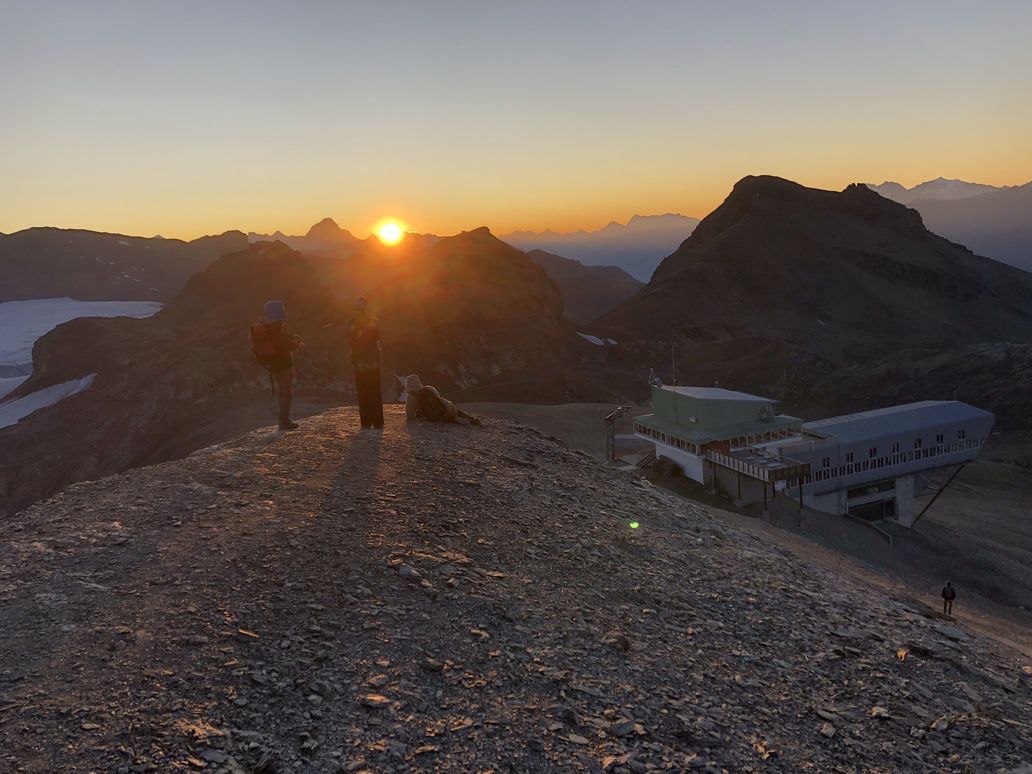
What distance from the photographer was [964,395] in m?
70.8

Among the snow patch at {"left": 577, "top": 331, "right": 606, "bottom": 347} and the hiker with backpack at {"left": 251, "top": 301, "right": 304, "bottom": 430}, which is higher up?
the hiker with backpack at {"left": 251, "top": 301, "right": 304, "bottom": 430}

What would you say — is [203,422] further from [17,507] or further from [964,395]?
[964,395]

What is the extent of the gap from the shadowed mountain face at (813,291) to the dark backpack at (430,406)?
229ft

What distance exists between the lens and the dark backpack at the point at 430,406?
18.9 meters

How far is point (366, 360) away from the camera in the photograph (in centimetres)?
1655

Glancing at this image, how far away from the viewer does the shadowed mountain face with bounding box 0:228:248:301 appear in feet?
554

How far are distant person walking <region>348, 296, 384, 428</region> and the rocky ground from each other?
3524 mm

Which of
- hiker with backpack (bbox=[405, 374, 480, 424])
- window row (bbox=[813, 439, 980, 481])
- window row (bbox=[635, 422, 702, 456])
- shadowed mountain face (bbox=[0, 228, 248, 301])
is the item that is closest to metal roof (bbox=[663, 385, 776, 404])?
window row (bbox=[635, 422, 702, 456])

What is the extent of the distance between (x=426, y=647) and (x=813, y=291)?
145172 mm

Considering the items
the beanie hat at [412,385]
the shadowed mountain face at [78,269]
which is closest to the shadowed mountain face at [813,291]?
the beanie hat at [412,385]

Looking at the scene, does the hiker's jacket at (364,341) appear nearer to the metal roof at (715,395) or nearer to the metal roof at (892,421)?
the metal roof at (715,395)

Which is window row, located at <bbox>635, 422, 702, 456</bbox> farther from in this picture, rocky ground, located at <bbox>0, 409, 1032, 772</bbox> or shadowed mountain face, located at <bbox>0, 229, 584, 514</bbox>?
shadowed mountain face, located at <bbox>0, 229, 584, 514</bbox>

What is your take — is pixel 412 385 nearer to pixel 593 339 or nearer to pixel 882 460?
pixel 882 460

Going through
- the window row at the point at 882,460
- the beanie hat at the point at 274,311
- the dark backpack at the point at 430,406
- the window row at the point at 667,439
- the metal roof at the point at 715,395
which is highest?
the beanie hat at the point at 274,311
